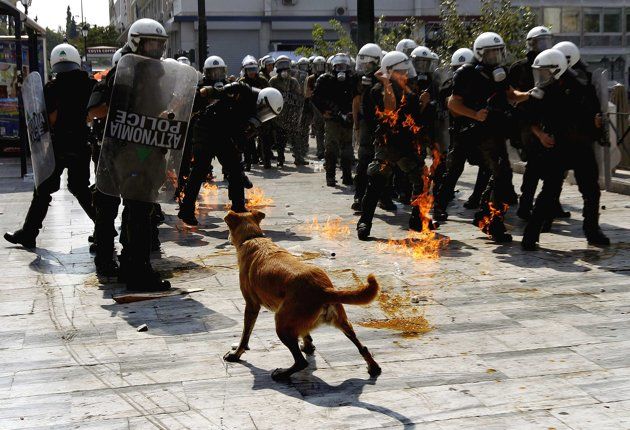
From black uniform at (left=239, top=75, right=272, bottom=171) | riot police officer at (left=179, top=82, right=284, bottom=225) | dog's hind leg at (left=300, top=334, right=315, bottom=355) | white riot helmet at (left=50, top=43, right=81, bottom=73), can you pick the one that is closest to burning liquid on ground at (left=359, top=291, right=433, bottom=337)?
dog's hind leg at (left=300, top=334, right=315, bottom=355)

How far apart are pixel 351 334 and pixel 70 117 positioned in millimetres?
4624

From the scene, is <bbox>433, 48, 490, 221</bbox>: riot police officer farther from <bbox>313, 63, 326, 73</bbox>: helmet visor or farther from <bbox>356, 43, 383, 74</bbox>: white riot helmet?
<bbox>313, 63, 326, 73</bbox>: helmet visor

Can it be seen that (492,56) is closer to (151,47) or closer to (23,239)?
(151,47)

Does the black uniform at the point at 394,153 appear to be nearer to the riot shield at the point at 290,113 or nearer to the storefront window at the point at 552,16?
the riot shield at the point at 290,113

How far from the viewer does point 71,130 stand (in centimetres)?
868

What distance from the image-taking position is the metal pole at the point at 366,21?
1597 centimetres

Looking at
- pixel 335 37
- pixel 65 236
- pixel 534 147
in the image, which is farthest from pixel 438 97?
pixel 335 37

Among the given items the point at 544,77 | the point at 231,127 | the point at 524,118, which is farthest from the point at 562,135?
the point at 231,127

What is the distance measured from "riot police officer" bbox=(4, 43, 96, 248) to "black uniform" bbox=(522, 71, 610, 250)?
13.5ft

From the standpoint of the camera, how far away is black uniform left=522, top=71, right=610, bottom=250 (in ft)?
27.9

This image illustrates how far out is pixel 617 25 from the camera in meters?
47.1

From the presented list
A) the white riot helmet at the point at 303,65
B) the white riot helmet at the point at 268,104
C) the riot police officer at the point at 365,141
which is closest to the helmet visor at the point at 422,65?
the riot police officer at the point at 365,141

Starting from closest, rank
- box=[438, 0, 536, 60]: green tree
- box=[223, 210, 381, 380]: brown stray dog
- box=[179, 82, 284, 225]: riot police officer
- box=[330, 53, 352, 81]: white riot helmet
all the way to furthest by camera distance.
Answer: box=[223, 210, 381, 380]: brown stray dog, box=[179, 82, 284, 225]: riot police officer, box=[330, 53, 352, 81]: white riot helmet, box=[438, 0, 536, 60]: green tree

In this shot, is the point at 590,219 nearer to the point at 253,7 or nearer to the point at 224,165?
the point at 224,165
